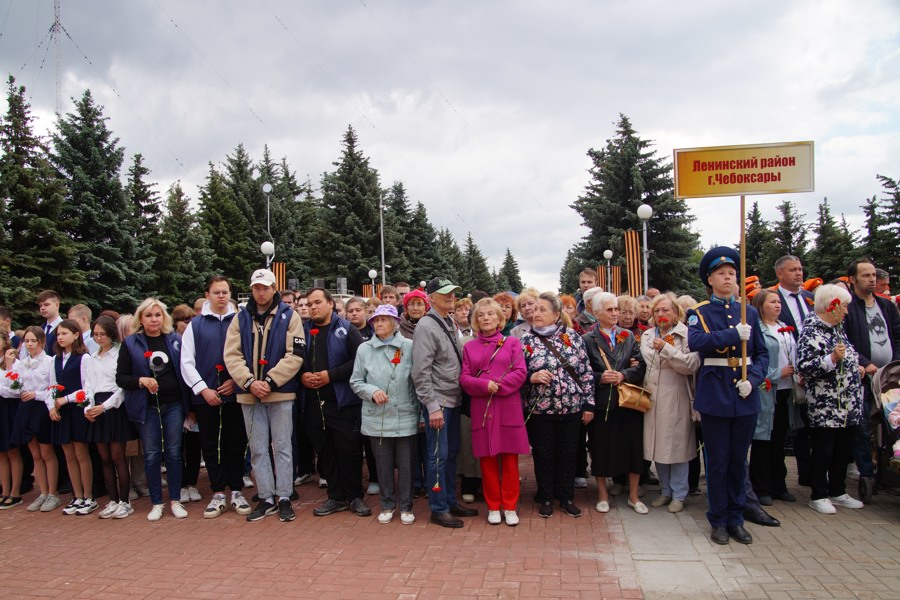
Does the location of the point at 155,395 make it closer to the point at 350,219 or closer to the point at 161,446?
the point at 161,446

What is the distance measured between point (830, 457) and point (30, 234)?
930 inches

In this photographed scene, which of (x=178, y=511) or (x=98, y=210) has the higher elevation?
(x=98, y=210)

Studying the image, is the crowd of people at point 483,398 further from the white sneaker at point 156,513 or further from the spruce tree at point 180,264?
the spruce tree at point 180,264

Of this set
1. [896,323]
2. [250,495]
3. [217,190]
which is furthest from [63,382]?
[217,190]

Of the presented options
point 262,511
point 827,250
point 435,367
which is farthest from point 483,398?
point 827,250

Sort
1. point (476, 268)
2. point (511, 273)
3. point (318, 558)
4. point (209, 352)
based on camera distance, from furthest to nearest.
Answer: point (511, 273) < point (476, 268) < point (209, 352) < point (318, 558)

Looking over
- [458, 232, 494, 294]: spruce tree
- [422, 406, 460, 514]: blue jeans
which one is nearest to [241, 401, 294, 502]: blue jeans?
[422, 406, 460, 514]: blue jeans

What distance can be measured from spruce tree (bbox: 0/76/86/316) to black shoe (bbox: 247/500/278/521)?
1766 centimetres

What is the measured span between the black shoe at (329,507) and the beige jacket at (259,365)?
43.8 inches

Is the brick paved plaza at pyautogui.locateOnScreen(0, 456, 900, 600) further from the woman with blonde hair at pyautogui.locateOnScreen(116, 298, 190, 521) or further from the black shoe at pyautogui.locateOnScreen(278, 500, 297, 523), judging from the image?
the woman with blonde hair at pyautogui.locateOnScreen(116, 298, 190, 521)

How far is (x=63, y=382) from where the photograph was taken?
6.56 m

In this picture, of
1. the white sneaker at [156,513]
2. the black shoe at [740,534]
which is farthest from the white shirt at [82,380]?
the black shoe at [740,534]

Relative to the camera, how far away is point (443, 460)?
225 inches

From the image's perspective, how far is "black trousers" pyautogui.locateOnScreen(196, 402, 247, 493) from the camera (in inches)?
248
